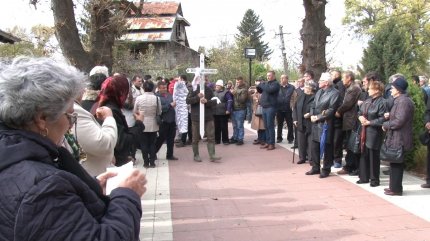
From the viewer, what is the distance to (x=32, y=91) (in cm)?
161

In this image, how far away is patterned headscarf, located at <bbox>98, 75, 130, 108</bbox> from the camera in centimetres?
397

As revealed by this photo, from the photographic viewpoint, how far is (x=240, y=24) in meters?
74.9

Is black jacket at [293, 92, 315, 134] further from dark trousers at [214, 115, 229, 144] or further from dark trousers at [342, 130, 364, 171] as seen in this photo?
dark trousers at [214, 115, 229, 144]

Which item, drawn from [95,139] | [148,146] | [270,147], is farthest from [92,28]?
[95,139]

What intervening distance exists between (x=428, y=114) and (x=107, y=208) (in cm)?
626

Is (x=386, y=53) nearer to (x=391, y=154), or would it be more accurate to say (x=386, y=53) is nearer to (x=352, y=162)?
(x=352, y=162)

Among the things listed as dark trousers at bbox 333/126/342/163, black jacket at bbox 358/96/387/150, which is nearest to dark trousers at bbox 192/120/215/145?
dark trousers at bbox 333/126/342/163

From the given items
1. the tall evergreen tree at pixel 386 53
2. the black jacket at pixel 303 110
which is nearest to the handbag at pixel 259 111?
the black jacket at pixel 303 110

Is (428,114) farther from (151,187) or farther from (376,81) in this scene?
(151,187)

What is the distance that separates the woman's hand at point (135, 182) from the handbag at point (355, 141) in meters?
5.94

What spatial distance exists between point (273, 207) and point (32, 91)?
4924 millimetres

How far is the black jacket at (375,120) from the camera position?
664 centimetres

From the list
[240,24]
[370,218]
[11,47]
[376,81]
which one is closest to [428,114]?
[376,81]

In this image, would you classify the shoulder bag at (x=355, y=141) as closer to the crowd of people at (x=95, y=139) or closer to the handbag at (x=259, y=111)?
the crowd of people at (x=95, y=139)
